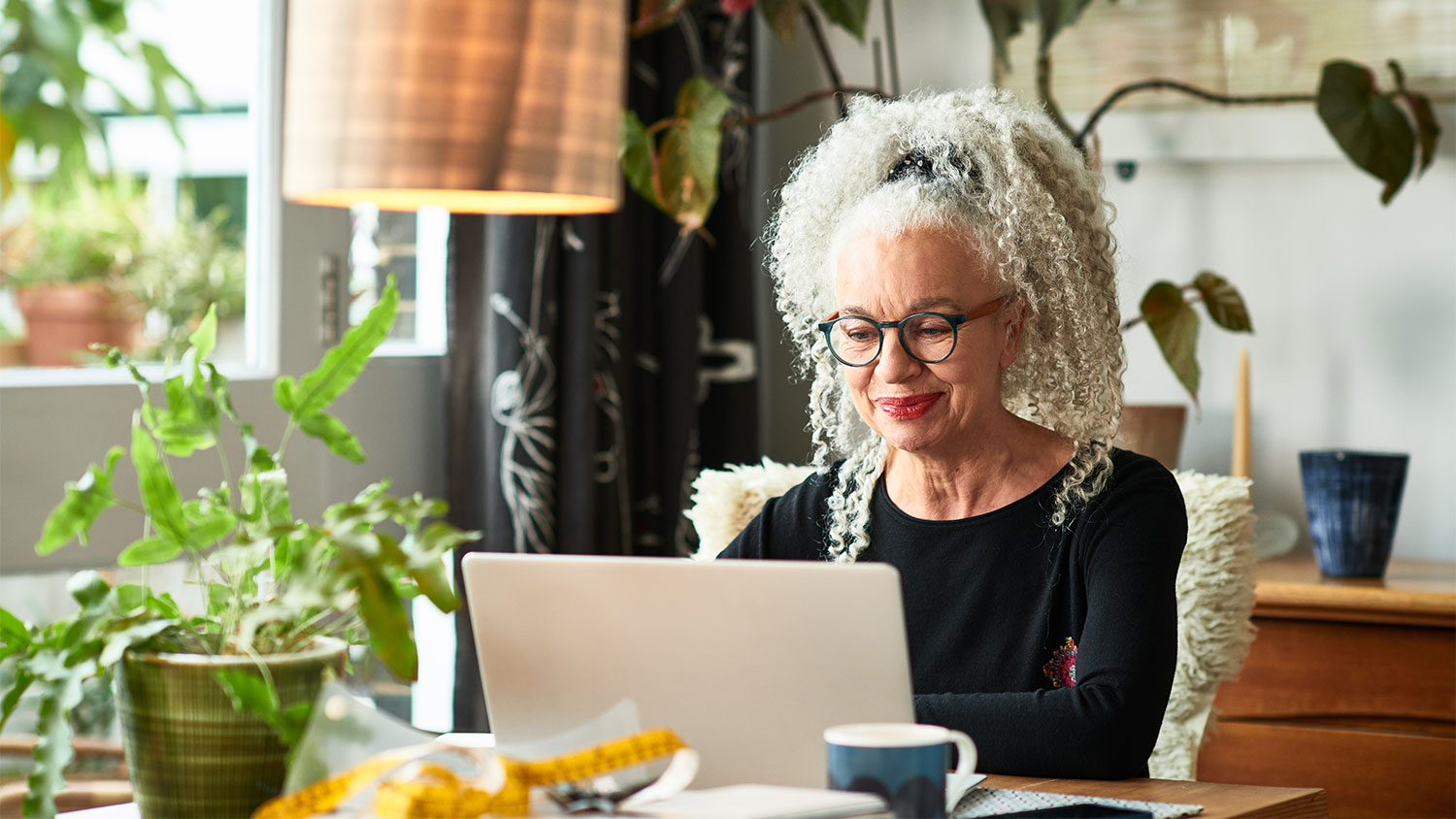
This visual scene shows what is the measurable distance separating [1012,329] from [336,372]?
82 centimetres

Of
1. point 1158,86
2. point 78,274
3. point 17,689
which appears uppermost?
point 1158,86

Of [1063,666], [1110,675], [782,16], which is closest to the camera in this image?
[1110,675]

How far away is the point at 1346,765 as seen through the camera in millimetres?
2332

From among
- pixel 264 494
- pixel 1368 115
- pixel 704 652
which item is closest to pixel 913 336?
pixel 704 652

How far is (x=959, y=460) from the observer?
1643mm

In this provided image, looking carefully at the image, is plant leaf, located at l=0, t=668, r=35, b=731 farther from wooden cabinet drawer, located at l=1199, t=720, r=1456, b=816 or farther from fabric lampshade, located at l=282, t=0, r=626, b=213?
wooden cabinet drawer, located at l=1199, t=720, r=1456, b=816

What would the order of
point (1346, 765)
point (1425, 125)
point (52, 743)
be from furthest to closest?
point (1425, 125) < point (1346, 765) < point (52, 743)

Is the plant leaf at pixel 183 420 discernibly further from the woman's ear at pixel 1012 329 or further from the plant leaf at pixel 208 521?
the woman's ear at pixel 1012 329

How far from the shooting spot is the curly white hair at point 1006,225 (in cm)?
158

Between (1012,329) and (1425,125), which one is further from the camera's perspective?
(1425,125)

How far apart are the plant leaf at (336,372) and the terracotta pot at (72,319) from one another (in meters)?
1.10

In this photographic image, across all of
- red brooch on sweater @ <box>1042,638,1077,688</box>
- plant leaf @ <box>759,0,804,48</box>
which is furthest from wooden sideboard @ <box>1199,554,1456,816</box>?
plant leaf @ <box>759,0,804,48</box>

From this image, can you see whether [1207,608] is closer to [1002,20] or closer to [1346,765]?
[1346,765]

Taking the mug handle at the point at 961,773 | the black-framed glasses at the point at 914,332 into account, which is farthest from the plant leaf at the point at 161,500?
the black-framed glasses at the point at 914,332
